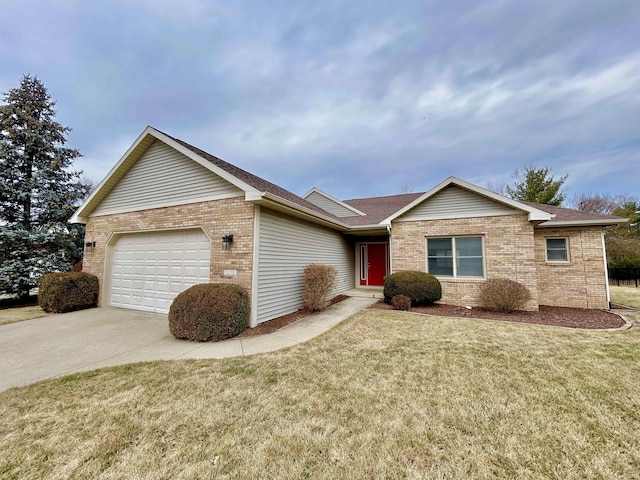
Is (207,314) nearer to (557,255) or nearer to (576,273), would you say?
(557,255)

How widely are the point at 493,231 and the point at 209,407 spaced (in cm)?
943

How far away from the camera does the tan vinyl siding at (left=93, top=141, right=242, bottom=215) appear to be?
7.43 metres

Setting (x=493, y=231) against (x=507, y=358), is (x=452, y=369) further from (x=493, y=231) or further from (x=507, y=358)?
(x=493, y=231)

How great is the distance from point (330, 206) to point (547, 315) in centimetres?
1025

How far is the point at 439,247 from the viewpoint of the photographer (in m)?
9.70

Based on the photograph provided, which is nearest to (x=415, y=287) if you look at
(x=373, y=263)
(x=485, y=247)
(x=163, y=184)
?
(x=485, y=247)

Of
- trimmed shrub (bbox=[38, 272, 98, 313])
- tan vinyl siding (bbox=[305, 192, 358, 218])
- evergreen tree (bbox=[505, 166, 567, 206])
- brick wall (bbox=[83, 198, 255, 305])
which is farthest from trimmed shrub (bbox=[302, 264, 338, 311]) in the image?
evergreen tree (bbox=[505, 166, 567, 206])

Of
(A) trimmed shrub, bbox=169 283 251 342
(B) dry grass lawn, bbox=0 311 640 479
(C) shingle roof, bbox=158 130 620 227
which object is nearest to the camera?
(B) dry grass lawn, bbox=0 311 640 479

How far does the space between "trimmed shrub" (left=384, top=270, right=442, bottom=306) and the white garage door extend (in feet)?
19.6

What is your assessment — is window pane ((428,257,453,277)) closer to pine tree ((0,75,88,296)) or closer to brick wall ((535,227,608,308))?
brick wall ((535,227,608,308))

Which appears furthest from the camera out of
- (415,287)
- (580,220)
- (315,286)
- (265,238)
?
(580,220)

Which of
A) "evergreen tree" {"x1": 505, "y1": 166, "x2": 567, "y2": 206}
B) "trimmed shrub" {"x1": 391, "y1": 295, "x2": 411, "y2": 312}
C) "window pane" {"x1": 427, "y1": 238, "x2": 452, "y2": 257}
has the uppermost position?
"evergreen tree" {"x1": 505, "y1": 166, "x2": 567, "y2": 206}

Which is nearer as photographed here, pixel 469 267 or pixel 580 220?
pixel 580 220

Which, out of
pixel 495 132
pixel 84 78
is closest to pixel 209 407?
pixel 84 78
